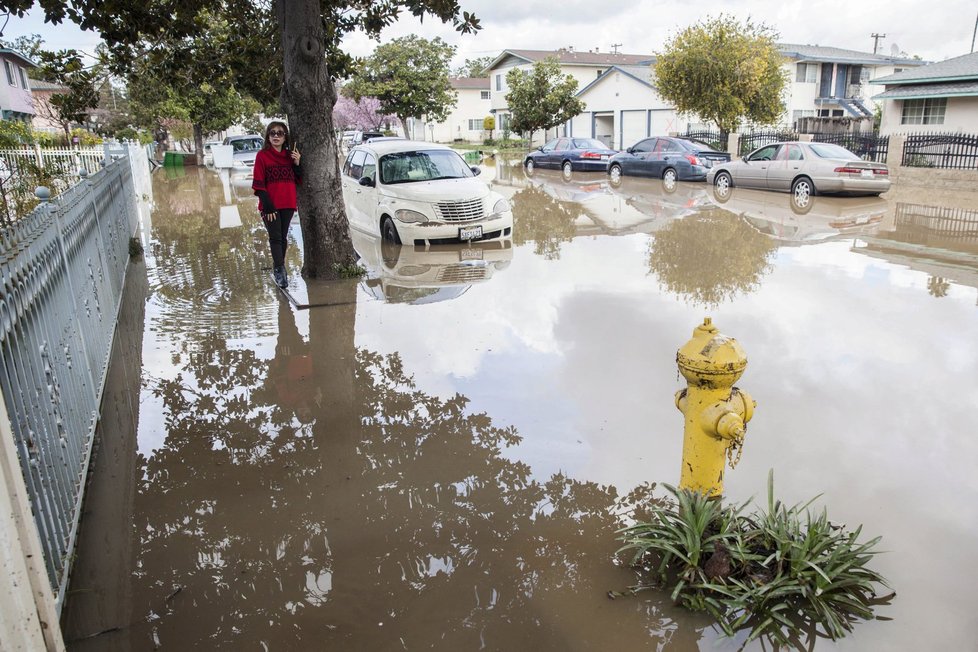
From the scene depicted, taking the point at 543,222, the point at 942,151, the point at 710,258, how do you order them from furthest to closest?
the point at 942,151 < the point at 543,222 < the point at 710,258

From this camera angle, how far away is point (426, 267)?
10.4m

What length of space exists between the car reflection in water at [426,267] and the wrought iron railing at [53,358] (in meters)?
3.71

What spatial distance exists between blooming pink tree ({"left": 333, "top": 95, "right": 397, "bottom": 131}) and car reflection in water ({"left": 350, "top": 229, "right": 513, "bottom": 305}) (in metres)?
53.9

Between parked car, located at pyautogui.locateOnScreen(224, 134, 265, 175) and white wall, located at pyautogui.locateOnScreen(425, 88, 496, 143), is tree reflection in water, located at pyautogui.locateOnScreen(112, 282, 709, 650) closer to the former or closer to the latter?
parked car, located at pyautogui.locateOnScreen(224, 134, 265, 175)

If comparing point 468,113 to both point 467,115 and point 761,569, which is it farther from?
point 761,569

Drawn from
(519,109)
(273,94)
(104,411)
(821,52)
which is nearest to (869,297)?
(104,411)

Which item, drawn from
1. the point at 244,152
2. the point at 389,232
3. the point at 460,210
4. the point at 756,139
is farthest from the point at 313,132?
the point at 756,139

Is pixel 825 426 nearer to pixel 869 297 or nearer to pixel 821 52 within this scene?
pixel 869 297

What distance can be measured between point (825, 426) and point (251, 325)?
222 inches

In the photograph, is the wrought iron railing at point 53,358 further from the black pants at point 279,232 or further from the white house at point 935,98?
the white house at point 935,98

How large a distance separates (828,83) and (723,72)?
20.1 metres

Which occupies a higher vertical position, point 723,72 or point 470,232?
point 723,72

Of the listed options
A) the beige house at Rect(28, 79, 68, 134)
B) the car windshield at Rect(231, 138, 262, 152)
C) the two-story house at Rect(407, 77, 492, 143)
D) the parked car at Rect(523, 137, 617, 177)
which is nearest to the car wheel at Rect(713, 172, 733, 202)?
the parked car at Rect(523, 137, 617, 177)

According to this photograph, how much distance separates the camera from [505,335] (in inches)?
281
